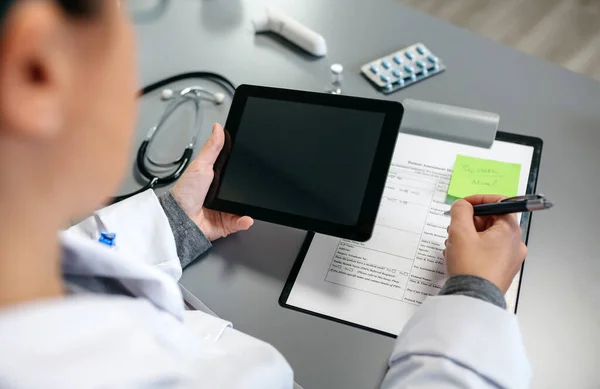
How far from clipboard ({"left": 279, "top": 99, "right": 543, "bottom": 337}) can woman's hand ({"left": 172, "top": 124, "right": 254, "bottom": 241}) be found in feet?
0.30

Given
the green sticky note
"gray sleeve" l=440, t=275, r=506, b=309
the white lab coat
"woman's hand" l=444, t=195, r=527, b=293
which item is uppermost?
the green sticky note

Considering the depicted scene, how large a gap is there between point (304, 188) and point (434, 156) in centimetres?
22

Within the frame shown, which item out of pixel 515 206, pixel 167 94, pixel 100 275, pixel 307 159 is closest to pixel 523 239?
pixel 515 206

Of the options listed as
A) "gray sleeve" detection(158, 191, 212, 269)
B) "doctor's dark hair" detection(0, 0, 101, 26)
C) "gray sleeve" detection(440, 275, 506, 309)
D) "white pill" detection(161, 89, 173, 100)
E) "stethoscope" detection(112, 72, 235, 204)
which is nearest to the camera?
"doctor's dark hair" detection(0, 0, 101, 26)

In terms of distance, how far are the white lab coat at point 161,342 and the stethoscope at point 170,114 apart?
13 cm

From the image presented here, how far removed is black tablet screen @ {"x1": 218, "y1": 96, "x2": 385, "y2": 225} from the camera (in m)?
0.71

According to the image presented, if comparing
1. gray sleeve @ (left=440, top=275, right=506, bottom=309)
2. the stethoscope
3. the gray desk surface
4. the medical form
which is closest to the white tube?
the gray desk surface

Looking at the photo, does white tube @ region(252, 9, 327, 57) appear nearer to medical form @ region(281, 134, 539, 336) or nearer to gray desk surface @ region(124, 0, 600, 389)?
gray desk surface @ region(124, 0, 600, 389)

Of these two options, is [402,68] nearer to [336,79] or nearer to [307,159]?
[336,79]

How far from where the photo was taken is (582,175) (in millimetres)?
776

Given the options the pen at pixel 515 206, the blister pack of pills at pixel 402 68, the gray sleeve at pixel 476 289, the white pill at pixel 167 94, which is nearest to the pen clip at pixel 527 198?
the pen at pixel 515 206

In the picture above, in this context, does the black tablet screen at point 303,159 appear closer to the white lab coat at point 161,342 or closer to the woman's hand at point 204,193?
the woman's hand at point 204,193

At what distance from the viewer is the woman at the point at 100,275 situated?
1.03 feet

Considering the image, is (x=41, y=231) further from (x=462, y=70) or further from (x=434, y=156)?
(x=462, y=70)
